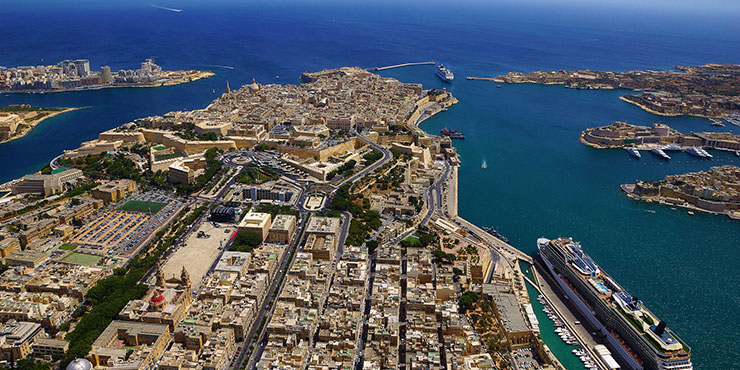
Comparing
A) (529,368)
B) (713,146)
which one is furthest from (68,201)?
(713,146)

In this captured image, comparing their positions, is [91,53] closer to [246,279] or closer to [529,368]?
[246,279]

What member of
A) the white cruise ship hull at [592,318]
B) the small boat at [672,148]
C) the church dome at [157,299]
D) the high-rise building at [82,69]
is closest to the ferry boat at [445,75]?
the small boat at [672,148]

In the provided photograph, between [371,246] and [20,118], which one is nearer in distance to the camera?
[371,246]

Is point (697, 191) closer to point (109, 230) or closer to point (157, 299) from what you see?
point (157, 299)

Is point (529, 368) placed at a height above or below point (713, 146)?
below

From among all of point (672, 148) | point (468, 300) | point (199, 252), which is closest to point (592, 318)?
point (468, 300)
